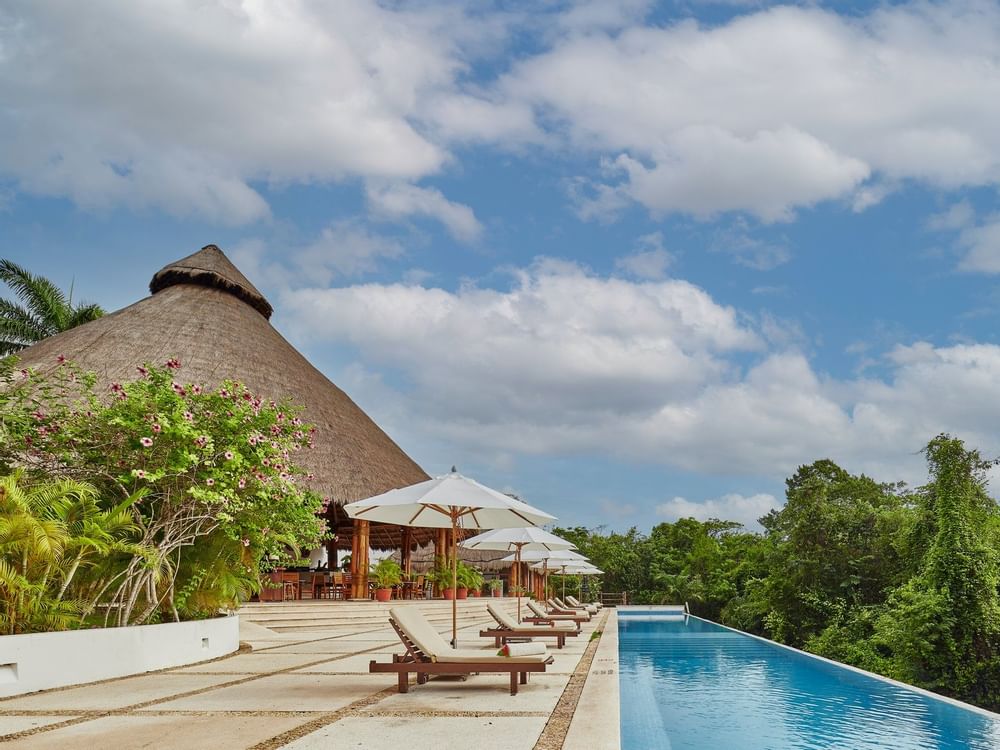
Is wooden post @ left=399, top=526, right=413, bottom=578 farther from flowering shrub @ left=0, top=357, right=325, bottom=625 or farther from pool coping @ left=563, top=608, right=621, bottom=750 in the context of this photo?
pool coping @ left=563, top=608, right=621, bottom=750

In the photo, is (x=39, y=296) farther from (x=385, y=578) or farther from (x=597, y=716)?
(x=597, y=716)

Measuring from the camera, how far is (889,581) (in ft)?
70.6

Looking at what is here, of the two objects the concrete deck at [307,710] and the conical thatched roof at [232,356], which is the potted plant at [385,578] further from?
the concrete deck at [307,710]

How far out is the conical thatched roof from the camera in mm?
19859

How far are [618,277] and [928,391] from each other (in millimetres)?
9407

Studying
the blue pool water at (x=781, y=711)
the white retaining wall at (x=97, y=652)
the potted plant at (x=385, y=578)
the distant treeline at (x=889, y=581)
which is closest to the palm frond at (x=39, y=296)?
the potted plant at (x=385, y=578)

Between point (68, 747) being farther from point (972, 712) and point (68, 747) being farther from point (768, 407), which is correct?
point (768, 407)

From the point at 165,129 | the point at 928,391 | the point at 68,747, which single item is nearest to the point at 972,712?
the point at 68,747

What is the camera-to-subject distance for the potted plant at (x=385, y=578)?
18031 millimetres

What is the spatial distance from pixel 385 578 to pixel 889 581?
1341cm

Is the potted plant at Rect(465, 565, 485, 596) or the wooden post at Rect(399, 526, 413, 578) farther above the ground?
the wooden post at Rect(399, 526, 413, 578)

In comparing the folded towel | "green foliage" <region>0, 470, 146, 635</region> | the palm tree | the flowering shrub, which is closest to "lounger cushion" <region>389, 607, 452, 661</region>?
the folded towel

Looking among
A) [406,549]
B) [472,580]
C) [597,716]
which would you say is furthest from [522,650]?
[406,549]

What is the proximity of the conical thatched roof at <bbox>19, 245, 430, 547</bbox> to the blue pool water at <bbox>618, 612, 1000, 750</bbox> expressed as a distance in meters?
9.08
